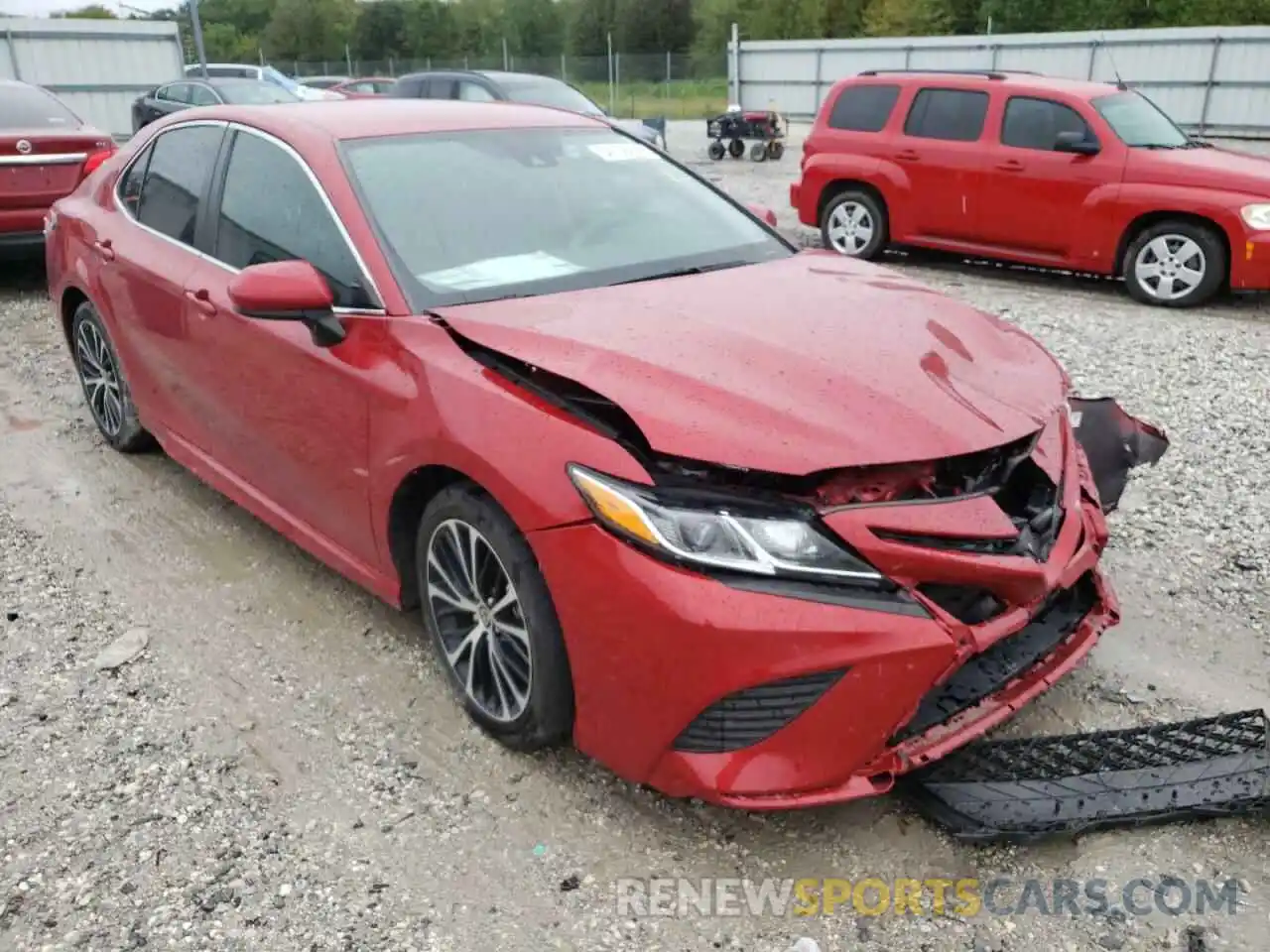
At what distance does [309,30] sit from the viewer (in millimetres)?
81500

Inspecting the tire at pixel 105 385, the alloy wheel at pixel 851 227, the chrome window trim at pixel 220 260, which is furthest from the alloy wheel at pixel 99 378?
the alloy wheel at pixel 851 227

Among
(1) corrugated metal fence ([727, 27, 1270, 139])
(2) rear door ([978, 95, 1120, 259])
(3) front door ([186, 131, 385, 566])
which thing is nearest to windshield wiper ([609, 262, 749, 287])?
(3) front door ([186, 131, 385, 566])

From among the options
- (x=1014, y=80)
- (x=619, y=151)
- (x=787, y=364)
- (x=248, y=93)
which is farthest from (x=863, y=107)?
(x=248, y=93)

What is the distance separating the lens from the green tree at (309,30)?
79.9 metres

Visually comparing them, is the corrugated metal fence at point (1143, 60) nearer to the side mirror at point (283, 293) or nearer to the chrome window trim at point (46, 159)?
the chrome window trim at point (46, 159)

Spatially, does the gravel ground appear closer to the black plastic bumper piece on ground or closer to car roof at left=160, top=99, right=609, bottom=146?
the black plastic bumper piece on ground

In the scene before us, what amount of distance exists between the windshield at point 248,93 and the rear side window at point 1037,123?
10260 mm

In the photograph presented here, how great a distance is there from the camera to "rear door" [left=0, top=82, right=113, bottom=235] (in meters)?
7.99

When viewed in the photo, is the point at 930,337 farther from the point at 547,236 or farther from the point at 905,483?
the point at 547,236

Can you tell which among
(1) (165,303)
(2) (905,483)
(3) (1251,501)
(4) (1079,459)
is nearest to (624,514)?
(2) (905,483)

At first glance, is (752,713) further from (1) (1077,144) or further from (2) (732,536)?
(1) (1077,144)

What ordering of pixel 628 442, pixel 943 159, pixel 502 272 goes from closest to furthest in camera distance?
1. pixel 628 442
2. pixel 502 272
3. pixel 943 159

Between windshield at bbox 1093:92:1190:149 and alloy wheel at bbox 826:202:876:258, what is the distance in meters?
2.19

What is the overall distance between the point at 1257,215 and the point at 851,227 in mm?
3515
